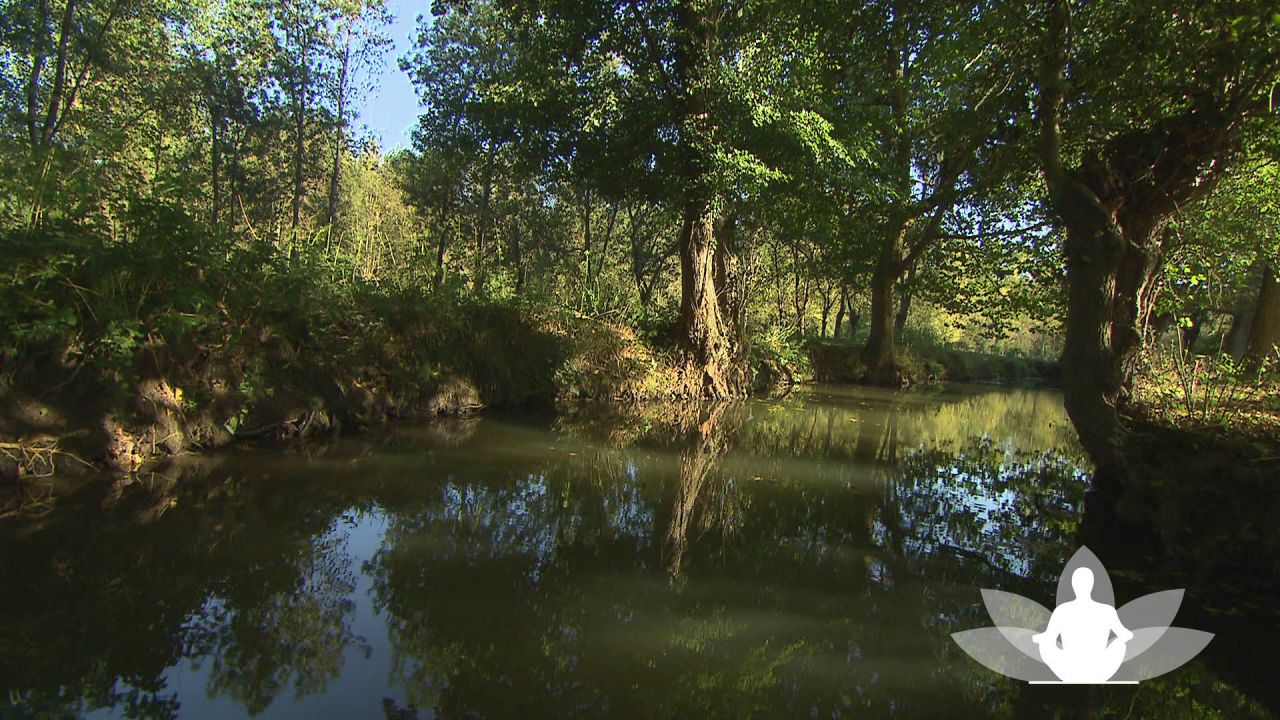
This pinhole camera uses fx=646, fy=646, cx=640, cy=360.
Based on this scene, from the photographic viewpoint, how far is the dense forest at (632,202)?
222 inches

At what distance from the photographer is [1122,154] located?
6.35 m

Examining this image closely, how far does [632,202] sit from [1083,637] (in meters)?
13.7

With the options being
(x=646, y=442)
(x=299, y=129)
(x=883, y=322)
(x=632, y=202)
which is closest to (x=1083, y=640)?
(x=646, y=442)

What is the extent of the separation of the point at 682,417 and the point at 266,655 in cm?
934

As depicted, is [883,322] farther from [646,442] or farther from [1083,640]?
[1083,640]

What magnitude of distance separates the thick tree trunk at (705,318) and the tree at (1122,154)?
842 centimetres

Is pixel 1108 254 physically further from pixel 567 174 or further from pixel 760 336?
pixel 760 336

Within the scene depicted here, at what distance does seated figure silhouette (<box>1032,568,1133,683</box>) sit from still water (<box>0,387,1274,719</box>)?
0.17 m

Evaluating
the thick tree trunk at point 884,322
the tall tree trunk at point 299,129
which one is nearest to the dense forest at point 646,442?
the thick tree trunk at point 884,322

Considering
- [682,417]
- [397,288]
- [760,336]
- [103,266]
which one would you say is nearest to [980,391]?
[760,336]

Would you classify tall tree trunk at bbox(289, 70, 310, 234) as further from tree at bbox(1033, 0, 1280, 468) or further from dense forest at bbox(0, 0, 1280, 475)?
tree at bbox(1033, 0, 1280, 468)

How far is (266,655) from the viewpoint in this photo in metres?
2.97

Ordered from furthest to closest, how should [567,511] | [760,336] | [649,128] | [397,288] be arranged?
[760,336] < [649,128] < [397,288] < [567,511]

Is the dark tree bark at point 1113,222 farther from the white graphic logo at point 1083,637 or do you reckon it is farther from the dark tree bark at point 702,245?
the dark tree bark at point 702,245
